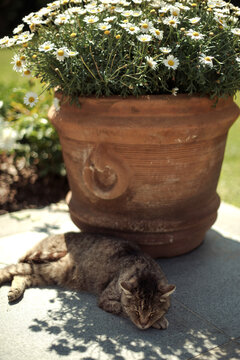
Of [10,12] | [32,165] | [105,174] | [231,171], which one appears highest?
[105,174]

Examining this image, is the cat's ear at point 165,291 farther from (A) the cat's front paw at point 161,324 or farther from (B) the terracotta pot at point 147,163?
(B) the terracotta pot at point 147,163

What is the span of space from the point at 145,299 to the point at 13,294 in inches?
33.1

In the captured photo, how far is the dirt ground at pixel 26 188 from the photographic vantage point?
428 centimetres

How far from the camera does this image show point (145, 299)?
91.6 inches

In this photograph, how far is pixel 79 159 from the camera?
9.77 feet

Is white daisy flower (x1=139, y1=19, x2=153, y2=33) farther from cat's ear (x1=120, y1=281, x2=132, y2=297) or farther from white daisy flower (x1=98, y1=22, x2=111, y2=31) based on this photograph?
cat's ear (x1=120, y1=281, x2=132, y2=297)

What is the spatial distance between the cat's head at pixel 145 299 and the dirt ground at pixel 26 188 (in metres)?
2.06

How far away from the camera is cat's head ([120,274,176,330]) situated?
2322 millimetres

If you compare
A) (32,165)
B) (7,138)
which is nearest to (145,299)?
(7,138)

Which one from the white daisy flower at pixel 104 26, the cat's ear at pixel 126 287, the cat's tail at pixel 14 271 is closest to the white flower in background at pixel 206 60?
the white daisy flower at pixel 104 26

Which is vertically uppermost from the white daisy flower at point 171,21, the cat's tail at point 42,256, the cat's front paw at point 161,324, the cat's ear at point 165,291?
the white daisy flower at point 171,21

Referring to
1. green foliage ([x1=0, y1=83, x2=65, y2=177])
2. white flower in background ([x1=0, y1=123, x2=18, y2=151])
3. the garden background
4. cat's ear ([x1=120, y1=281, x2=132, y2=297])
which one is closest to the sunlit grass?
the garden background

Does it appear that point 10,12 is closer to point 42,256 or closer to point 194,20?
point 194,20

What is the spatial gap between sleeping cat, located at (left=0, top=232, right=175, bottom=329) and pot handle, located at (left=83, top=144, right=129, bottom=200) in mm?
Answer: 323
